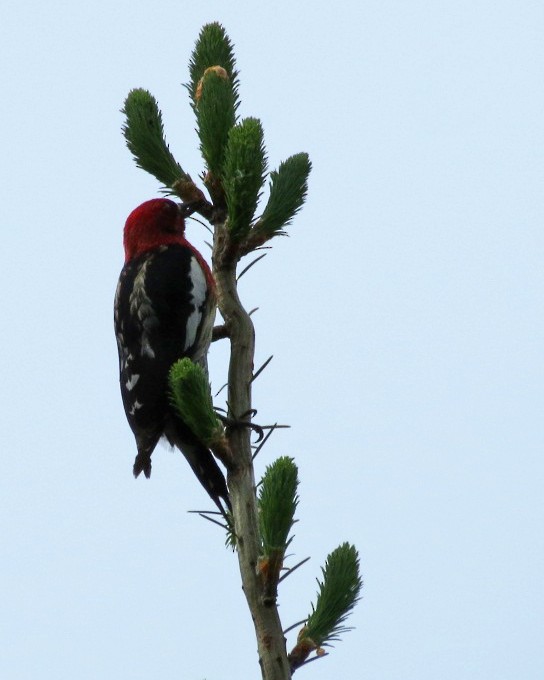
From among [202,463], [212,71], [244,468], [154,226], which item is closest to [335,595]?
[244,468]

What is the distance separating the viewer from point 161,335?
388 centimetres

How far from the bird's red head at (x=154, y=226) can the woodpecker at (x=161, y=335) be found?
0.05ft

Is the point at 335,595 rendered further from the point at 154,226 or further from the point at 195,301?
the point at 154,226

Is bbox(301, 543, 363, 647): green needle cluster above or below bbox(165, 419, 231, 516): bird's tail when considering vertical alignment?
below

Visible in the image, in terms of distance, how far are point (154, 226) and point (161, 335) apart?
3.43 feet

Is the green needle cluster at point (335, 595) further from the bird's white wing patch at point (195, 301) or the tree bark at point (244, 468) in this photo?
the bird's white wing patch at point (195, 301)

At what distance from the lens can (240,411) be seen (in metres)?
2.65

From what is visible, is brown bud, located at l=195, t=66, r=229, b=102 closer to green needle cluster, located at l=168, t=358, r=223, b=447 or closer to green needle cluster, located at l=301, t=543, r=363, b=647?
green needle cluster, located at l=168, t=358, r=223, b=447

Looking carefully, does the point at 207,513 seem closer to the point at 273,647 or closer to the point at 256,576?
the point at 256,576

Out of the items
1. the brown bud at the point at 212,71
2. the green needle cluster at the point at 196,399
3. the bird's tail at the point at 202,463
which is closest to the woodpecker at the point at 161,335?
the bird's tail at the point at 202,463

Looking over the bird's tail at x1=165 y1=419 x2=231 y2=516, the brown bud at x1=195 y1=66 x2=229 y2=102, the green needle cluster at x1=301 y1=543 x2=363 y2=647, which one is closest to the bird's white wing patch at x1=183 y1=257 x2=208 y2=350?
the bird's tail at x1=165 y1=419 x2=231 y2=516

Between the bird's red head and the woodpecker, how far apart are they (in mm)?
15

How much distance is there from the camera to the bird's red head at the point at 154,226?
4719mm

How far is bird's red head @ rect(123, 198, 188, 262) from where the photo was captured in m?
4.72
